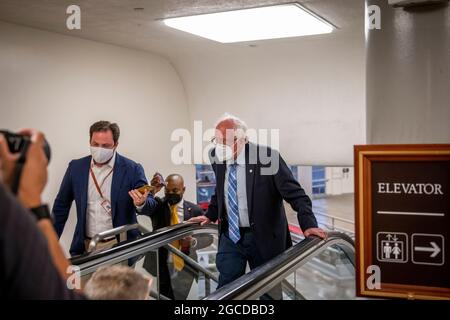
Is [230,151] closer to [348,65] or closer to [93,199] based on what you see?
[93,199]

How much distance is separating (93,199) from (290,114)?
4.16 metres

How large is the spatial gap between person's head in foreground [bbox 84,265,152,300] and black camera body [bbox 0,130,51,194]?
517 mm

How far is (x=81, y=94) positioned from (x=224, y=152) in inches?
112

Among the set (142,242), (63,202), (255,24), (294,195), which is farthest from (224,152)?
(255,24)

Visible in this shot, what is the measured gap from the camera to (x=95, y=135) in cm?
411

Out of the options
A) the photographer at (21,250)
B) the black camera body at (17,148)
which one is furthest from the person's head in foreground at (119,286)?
the black camera body at (17,148)

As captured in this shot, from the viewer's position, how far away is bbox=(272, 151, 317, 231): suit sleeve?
11.6 ft

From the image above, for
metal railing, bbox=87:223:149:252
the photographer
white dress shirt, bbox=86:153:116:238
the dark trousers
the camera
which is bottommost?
the dark trousers

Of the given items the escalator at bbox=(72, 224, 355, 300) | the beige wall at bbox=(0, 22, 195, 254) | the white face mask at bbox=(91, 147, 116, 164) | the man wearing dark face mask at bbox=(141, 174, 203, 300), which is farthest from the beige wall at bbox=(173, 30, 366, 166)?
the white face mask at bbox=(91, 147, 116, 164)

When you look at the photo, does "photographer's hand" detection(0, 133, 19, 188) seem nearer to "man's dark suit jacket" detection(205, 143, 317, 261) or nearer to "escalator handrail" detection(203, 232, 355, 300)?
"escalator handrail" detection(203, 232, 355, 300)

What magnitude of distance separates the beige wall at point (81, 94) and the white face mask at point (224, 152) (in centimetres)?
245

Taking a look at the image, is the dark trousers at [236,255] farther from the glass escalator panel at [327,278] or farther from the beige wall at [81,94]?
the beige wall at [81,94]

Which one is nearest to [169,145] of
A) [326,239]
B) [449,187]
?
[326,239]

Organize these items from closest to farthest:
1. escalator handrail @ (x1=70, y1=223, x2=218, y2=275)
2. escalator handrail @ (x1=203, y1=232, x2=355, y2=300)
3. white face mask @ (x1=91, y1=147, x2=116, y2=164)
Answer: escalator handrail @ (x1=203, y1=232, x2=355, y2=300) → escalator handrail @ (x1=70, y1=223, x2=218, y2=275) → white face mask @ (x1=91, y1=147, x2=116, y2=164)
